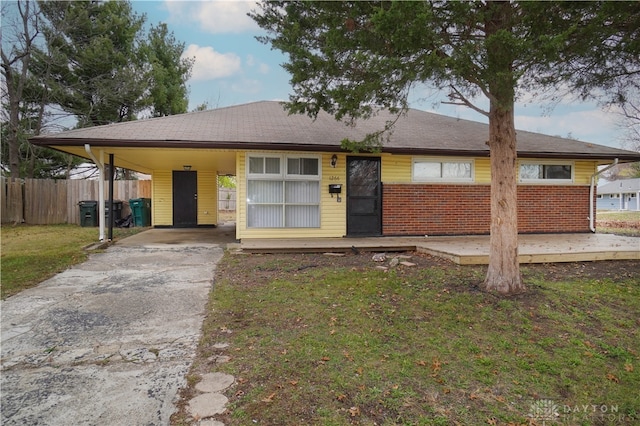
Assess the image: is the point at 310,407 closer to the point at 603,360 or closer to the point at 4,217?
the point at 603,360

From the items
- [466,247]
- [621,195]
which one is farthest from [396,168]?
[621,195]

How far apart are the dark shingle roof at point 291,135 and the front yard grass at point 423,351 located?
393cm

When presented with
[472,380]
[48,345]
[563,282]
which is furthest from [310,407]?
[563,282]

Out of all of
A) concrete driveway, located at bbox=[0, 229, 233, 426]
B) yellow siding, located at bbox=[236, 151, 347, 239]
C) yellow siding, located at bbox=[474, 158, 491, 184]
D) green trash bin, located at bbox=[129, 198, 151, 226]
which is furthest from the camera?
green trash bin, located at bbox=[129, 198, 151, 226]

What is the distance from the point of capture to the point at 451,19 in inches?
143

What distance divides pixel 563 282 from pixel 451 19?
4029 mm

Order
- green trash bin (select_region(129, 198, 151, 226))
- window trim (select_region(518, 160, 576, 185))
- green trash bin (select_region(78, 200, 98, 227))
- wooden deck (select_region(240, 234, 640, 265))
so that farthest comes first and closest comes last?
green trash bin (select_region(129, 198, 151, 226))
green trash bin (select_region(78, 200, 98, 227))
window trim (select_region(518, 160, 576, 185))
wooden deck (select_region(240, 234, 640, 265))

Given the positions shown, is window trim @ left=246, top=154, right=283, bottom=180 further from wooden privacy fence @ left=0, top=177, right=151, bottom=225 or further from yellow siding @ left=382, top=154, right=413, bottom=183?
wooden privacy fence @ left=0, top=177, right=151, bottom=225

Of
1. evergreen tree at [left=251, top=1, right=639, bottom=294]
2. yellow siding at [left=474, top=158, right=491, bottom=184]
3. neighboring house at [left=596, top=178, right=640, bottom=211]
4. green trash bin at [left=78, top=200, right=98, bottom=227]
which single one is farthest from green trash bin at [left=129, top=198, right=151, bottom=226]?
neighboring house at [left=596, top=178, right=640, bottom=211]

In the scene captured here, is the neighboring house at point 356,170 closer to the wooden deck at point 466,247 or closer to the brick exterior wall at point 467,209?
the brick exterior wall at point 467,209

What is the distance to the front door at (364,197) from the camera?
365 inches

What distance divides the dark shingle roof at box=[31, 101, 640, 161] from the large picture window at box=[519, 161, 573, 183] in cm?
46

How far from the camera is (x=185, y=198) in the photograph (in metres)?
13.5

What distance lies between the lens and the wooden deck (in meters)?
6.71
